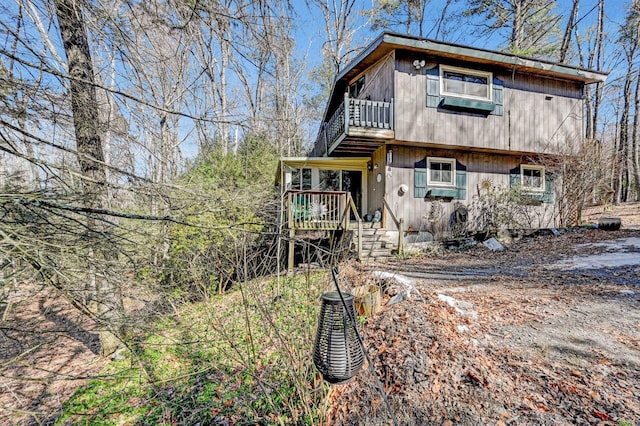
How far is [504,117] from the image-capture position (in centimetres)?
927

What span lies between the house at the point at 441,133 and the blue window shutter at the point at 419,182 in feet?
0.10

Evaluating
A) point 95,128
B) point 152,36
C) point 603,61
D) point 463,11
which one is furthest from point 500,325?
point 603,61

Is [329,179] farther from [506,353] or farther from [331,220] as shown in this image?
[506,353]

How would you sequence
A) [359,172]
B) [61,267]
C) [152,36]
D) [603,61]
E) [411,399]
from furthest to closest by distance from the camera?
[603,61] < [359,172] < [152,36] < [411,399] < [61,267]

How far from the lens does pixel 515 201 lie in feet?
30.3

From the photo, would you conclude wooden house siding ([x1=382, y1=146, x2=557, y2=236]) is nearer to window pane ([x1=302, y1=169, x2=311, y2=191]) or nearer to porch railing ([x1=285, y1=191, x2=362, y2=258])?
porch railing ([x1=285, y1=191, x2=362, y2=258])

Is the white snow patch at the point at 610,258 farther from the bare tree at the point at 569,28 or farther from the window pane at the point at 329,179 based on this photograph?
the bare tree at the point at 569,28

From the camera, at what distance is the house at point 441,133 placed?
8219 millimetres

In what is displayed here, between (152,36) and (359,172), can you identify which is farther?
(359,172)

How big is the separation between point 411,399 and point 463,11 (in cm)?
1722

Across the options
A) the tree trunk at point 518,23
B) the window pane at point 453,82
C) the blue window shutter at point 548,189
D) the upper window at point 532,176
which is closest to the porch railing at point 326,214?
the window pane at point 453,82

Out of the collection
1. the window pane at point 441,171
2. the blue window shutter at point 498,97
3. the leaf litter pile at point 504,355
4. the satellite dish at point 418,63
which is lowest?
the leaf litter pile at point 504,355

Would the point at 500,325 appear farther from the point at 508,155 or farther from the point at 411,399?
the point at 508,155

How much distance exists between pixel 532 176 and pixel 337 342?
11395 mm
